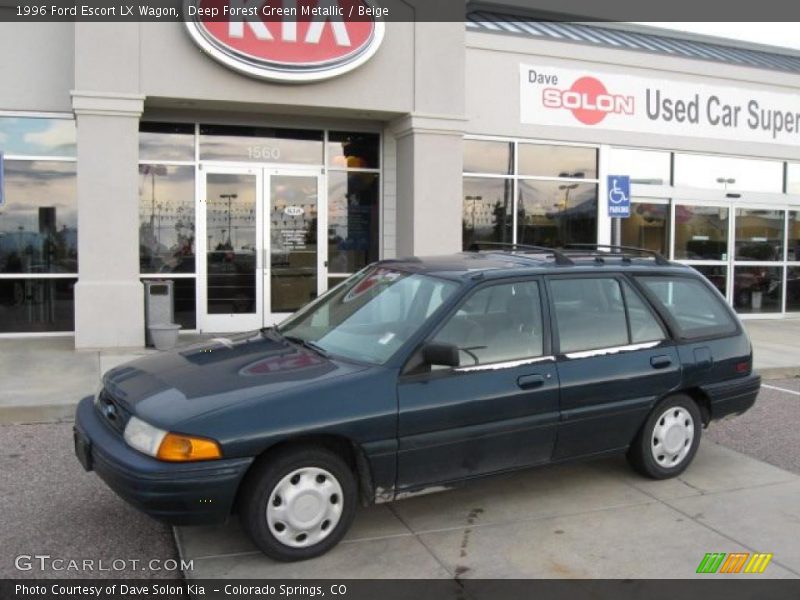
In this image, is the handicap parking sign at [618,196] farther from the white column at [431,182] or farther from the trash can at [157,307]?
the trash can at [157,307]

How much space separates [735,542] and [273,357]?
2.86 meters

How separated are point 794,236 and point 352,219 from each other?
9.53 meters

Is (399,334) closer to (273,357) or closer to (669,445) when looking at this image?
(273,357)

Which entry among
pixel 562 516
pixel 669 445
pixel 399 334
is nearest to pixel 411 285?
pixel 399 334

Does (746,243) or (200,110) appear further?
(746,243)

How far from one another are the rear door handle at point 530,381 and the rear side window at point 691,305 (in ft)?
4.30

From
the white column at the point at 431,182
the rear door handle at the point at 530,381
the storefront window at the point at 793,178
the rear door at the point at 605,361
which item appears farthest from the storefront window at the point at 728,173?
the rear door handle at the point at 530,381

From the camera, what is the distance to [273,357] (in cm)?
454

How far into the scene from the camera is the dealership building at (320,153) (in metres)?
10.0

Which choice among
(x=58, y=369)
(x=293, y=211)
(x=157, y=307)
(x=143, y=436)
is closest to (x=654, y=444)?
(x=143, y=436)

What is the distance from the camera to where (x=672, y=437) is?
17.5 ft

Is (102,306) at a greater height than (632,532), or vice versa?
(102,306)

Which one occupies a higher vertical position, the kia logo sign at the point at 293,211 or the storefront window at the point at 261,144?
the storefront window at the point at 261,144

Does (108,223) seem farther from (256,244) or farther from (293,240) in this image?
(293,240)
